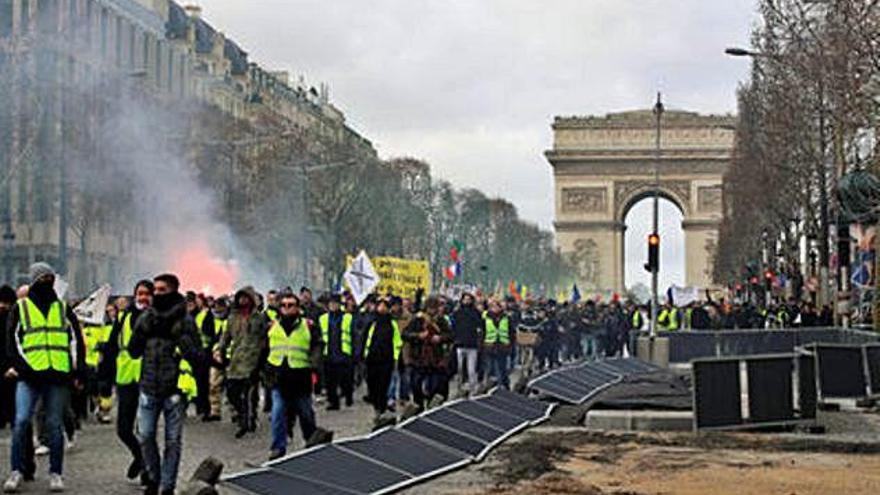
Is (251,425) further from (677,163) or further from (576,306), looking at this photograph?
(677,163)

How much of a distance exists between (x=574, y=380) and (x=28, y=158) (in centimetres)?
3195

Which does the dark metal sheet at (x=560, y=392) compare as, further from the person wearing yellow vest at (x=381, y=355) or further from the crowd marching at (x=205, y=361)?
the person wearing yellow vest at (x=381, y=355)

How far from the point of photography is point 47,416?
1300 cm

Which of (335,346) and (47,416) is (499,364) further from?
(47,416)

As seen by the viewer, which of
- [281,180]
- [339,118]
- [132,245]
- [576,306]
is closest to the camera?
[576,306]

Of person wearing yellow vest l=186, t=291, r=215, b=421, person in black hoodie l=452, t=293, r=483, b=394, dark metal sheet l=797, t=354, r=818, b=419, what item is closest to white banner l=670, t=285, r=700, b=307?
person in black hoodie l=452, t=293, r=483, b=394

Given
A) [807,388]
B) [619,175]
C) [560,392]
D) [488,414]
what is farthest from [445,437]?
[619,175]

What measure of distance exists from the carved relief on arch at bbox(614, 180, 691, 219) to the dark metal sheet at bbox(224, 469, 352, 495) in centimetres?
9876

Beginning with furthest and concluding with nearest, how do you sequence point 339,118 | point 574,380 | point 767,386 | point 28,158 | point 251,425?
point 339,118
point 28,158
point 574,380
point 251,425
point 767,386

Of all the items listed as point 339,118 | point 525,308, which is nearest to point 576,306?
point 525,308

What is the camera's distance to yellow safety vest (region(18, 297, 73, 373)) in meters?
13.0

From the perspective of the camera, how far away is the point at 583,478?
45.0 ft

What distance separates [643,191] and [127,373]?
9783 cm

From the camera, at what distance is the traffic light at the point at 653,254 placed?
3709 centimetres
